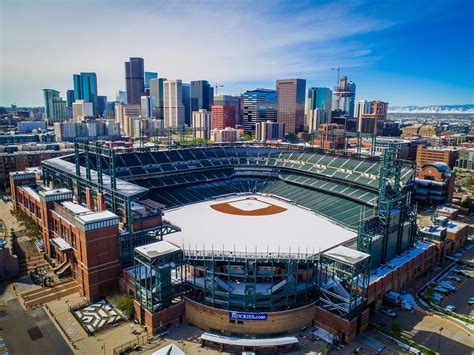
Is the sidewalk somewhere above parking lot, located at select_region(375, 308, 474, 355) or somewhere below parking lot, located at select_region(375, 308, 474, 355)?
above

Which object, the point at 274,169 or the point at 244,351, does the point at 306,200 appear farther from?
the point at 244,351

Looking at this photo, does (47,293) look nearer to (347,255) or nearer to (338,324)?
(338,324)

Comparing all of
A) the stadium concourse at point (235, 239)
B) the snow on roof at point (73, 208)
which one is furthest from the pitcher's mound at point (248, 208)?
the snow on roof at point (73, 208)

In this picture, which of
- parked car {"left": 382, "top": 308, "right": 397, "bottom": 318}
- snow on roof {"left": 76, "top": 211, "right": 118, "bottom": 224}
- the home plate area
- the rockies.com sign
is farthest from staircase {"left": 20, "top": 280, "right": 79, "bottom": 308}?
parked car {"left": 382, "top": 308, "right": 397, "bottom": 318}

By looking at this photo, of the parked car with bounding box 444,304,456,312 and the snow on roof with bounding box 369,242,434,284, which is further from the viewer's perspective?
the snow on roof with bounding box 369,242,434,284

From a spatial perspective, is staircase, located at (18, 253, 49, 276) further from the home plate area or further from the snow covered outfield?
the snow covered outfield

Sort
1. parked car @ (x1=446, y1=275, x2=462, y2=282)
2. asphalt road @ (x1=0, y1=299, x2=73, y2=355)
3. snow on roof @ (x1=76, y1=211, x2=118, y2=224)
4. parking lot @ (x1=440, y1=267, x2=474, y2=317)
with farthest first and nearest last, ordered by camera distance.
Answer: parked car @ (x1=446, y1=275, x2=462, y2=282) < parking lot @ (x1=440, y1=267, x2=474, y2=317) < snow on roof @ (x1=76, y1=211, x2=118, y2=224) < asphalt road @ (x1=0, y1=299, x2=73, y2=355)

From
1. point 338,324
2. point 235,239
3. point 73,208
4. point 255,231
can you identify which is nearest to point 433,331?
point 338,324
